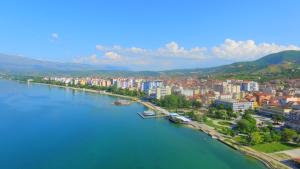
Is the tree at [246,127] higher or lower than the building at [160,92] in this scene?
lower

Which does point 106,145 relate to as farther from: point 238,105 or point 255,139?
point 238,105

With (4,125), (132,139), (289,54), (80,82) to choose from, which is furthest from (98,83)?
(289,54)

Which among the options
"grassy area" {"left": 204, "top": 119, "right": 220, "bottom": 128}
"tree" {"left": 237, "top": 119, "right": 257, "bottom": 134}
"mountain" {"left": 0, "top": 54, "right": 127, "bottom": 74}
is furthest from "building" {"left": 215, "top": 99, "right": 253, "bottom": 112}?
"mountain" {"left": 0, "top": 54, "right": 127, "bottom": 74}

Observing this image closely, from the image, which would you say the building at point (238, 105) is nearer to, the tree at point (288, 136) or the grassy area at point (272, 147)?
the tree at point (288, 136)

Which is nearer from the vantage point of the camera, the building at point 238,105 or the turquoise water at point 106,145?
the turquoise water at point 106,145

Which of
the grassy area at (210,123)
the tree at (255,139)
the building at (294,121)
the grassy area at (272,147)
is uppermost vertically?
the building at (294,121)

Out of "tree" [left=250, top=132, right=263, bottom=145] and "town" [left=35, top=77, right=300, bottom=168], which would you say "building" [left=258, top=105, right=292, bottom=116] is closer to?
"town" [left=35, top=77, right=300, bottom=168]

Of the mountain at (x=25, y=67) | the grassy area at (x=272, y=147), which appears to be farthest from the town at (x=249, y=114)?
the mountain at (x=25, y=67)
